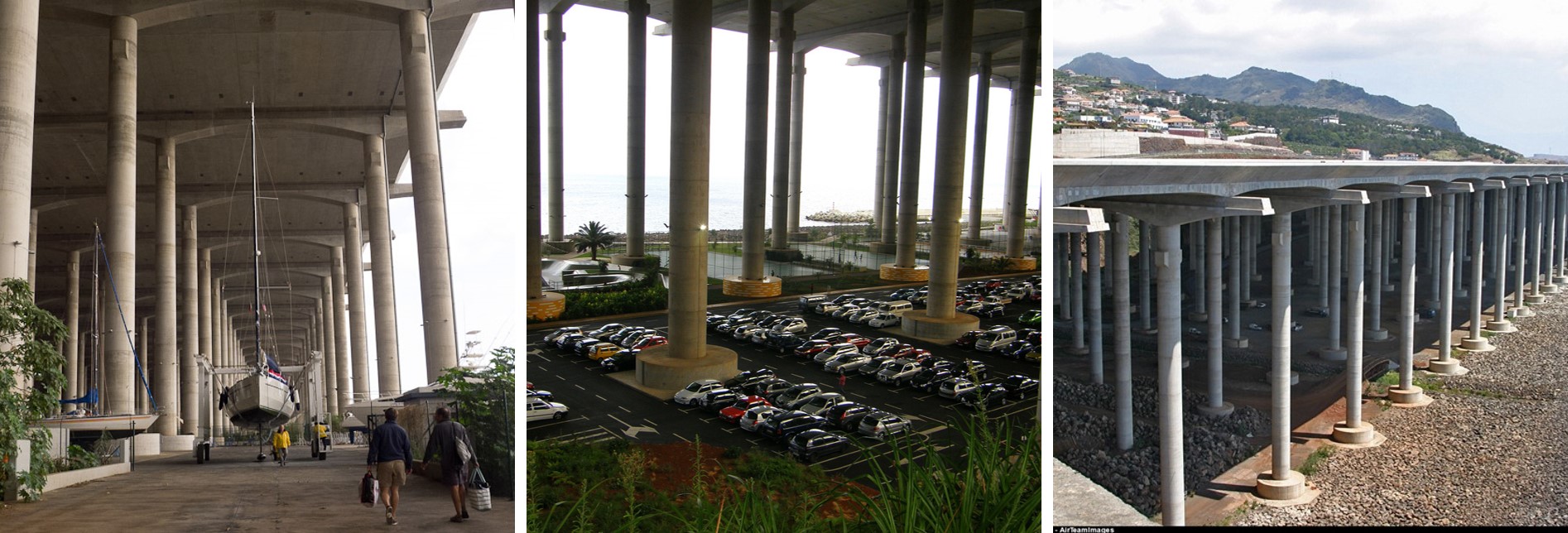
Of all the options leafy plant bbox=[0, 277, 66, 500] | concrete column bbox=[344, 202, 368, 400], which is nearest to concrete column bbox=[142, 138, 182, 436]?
concrete column bbox=[344, 202, 368, 400]

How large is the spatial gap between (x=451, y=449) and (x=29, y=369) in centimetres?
595

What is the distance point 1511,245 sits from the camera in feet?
178

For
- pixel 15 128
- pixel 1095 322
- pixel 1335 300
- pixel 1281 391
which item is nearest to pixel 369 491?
pixel 15 128

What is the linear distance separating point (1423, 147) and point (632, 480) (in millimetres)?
41804

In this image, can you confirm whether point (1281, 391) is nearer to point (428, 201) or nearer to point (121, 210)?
point (428, 201)

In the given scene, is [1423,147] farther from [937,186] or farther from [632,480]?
[632,480]

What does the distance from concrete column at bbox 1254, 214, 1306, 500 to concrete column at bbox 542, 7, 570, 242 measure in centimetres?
1637

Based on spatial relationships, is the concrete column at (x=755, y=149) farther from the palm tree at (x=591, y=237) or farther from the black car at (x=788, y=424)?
the black car at (x=788, y=424)

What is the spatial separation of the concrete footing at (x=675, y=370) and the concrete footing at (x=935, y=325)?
3.99 feet

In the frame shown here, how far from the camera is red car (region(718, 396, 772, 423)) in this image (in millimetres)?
5555

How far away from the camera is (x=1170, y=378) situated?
15375 mm

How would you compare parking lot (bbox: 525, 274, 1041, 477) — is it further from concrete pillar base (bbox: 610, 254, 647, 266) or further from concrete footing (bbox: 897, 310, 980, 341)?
concrete pillar base (bbox: 610, 254, 647, 266)

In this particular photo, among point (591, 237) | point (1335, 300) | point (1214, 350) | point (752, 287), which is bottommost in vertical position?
point (1214, 350)

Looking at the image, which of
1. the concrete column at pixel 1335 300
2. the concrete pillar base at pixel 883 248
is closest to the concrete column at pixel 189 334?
the concrete pillar base at pixel 883 248
